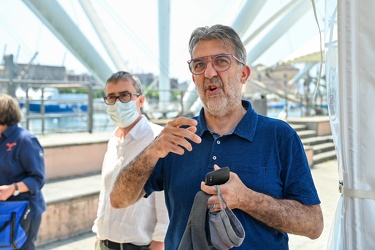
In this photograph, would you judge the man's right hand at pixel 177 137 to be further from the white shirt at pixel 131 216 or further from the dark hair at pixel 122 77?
the dark hair at pixel 122 77

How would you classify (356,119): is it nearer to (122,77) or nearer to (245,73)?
(245,73)

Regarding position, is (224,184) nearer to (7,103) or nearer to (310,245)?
(7,103)

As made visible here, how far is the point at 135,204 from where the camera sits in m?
2.93

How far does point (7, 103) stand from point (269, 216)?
293 centimetres

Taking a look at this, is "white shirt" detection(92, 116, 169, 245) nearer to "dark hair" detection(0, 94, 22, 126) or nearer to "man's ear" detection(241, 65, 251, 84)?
"man's ear" detection(241, 65, 251, 84)

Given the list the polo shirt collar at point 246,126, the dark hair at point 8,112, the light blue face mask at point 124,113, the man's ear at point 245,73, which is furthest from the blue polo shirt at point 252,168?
the dark hair at point 8,112

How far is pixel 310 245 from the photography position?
5.89 meters

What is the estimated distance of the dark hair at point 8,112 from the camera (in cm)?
387

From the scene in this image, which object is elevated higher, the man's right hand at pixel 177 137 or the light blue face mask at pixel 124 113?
the light blue face mask at pixel 124 113

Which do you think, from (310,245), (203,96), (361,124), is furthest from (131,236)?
(310,245)

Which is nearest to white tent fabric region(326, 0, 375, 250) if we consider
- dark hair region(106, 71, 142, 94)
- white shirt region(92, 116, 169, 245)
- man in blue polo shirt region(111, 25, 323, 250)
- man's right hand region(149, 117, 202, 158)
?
man in blue polo shirt region(111, 25, 323, 250)

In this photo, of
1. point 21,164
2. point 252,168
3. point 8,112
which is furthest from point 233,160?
point 8,112

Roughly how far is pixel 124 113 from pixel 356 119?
1.84m

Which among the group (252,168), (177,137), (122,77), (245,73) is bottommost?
(252,168)
